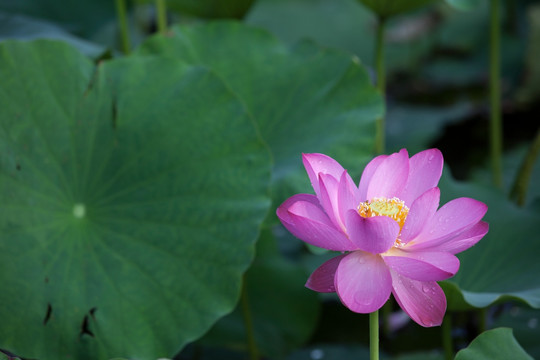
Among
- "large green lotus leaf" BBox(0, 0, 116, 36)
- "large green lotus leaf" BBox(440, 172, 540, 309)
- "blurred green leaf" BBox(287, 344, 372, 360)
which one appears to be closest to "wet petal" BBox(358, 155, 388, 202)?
"large green lotus leaf" BBox(440, 172, 540, 309)

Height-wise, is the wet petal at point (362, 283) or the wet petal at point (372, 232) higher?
the wet petal at point (372, 232)

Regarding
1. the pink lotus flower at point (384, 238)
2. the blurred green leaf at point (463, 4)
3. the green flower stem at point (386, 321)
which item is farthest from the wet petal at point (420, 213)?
the green flower stem at point (386, 321)

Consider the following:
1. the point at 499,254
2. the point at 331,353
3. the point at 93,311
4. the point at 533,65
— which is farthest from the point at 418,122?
the point at 93,311

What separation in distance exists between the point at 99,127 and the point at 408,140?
4.80 feet

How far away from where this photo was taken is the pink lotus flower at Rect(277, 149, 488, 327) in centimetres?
60

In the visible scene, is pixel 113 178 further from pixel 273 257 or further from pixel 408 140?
pixel 408 140

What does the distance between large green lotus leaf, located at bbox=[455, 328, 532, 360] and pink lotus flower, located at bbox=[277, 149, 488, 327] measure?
131 millimetres

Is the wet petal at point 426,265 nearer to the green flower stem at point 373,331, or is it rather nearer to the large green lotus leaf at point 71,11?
the green flower stem at point 373,331

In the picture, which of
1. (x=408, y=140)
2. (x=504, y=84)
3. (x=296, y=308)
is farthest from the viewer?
(x=504, y=84)

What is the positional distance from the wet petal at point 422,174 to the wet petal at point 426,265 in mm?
95

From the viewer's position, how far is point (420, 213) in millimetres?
643

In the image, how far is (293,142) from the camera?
50.7 inches

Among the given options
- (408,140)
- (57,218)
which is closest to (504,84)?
(408,140)

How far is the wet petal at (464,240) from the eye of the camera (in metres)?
0.65
